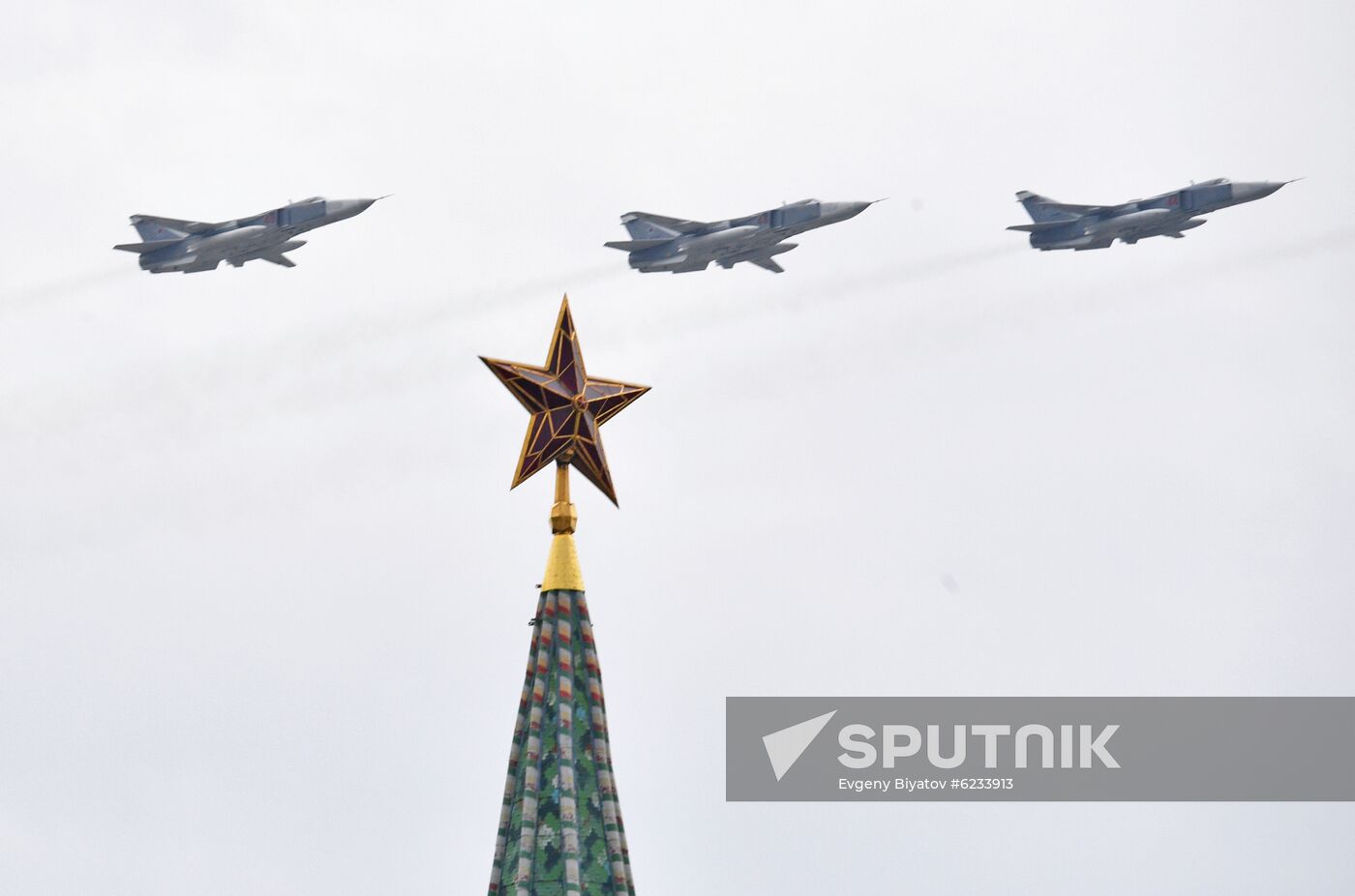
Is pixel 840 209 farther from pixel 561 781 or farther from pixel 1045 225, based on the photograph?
pixel 561 781

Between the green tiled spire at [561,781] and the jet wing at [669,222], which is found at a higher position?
the jet wing at [669,222]

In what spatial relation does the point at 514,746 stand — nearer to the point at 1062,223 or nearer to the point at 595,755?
the point at 595,755

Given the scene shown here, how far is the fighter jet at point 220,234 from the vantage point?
117 metres

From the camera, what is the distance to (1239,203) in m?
121

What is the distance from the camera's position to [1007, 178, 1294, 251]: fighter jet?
11981cm

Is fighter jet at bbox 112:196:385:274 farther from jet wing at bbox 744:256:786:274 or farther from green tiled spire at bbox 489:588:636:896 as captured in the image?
green tiled spire at bbox 489:588:636:896

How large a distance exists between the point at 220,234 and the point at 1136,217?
43.1 meters

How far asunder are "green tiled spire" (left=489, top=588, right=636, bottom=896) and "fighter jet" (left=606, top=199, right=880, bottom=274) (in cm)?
3218

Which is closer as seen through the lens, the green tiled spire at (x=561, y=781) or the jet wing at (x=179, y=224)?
the green tiled spire at (x=561, y=781)

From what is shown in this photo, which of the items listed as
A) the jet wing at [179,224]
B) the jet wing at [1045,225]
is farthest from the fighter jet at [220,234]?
the jet wing at [1045,225]

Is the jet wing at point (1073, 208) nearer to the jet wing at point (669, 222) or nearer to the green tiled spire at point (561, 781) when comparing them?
the jet wing at point (669, 222)

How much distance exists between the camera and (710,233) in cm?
11781

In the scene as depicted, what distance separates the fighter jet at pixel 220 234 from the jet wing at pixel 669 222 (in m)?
12.4

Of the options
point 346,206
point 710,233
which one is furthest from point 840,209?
point 346,206
